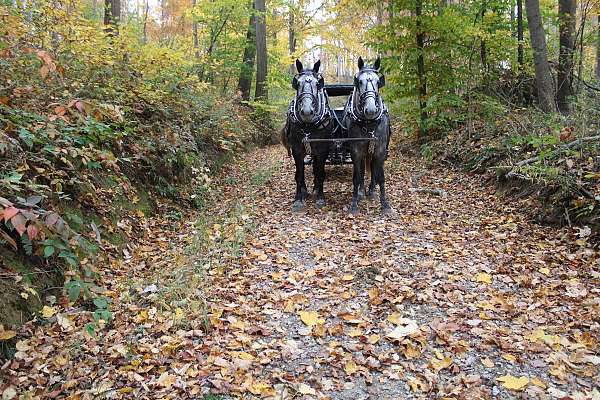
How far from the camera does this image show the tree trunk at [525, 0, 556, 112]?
28.9ft

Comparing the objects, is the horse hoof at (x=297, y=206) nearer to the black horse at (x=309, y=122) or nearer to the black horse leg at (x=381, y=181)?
the black horse at (x=309, y=122)

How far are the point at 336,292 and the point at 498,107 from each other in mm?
7131

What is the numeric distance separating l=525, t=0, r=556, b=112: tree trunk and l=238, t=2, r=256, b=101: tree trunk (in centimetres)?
1064

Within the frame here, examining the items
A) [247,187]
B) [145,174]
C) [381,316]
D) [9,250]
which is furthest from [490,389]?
[247,187]

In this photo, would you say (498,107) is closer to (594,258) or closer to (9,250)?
(594,258)

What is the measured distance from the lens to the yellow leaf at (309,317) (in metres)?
4.22

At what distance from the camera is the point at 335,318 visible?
429cm

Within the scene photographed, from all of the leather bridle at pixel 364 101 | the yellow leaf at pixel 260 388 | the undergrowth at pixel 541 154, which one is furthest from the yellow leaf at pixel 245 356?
the undergrowth at pixel 541 154

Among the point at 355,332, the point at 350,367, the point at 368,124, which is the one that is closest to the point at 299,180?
the point at 368,124

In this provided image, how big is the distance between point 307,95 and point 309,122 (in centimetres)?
47

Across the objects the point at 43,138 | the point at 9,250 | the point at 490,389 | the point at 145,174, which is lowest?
the point at 490,389

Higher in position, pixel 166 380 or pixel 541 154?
pixel 541 154

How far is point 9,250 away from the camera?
3.92m

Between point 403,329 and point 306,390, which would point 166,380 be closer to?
point 306,390
